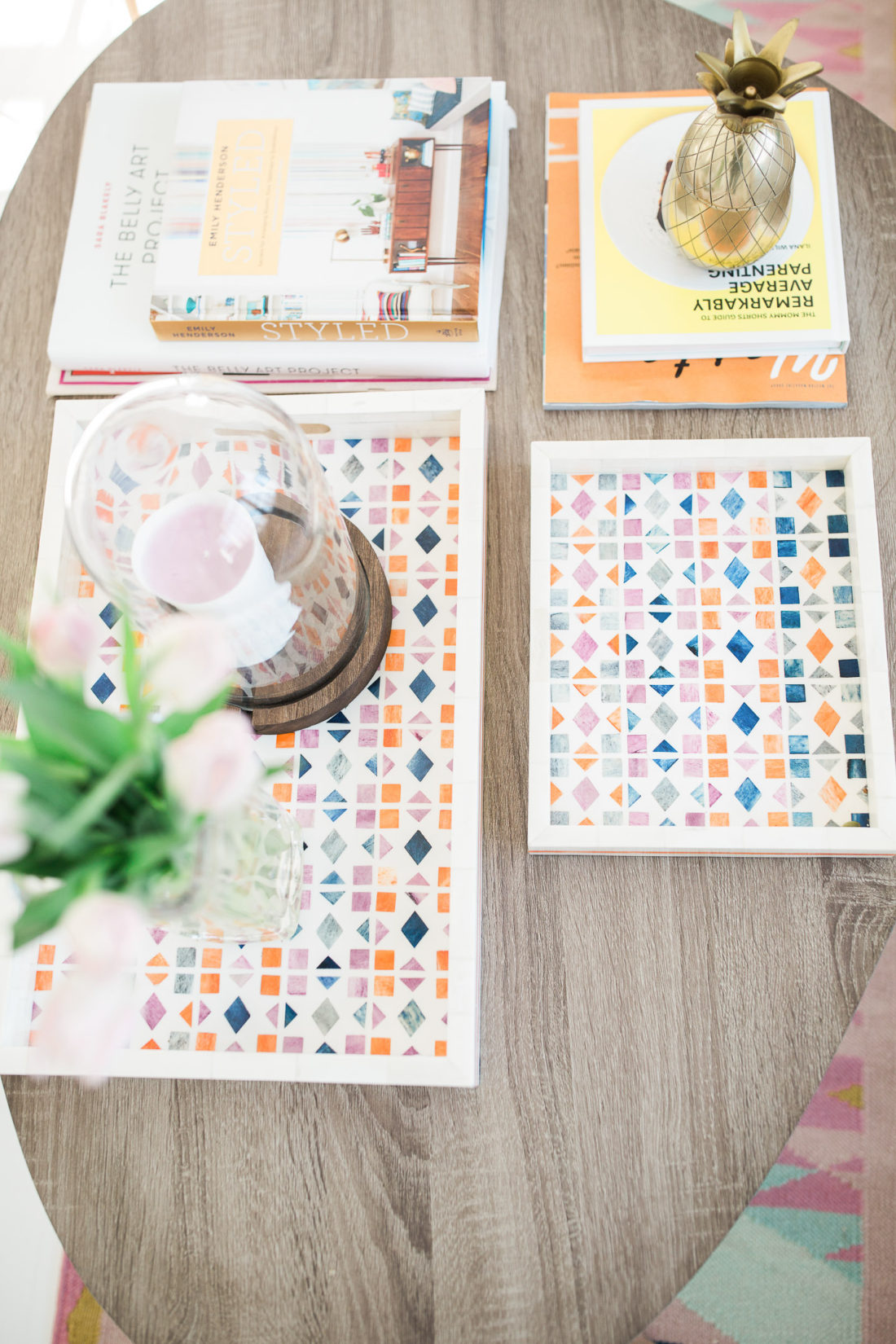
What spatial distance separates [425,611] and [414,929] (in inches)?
10.5

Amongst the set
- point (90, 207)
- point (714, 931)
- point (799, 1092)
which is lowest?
point (799, 1092)

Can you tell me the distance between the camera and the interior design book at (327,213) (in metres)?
0.83

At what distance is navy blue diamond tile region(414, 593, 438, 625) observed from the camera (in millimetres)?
794

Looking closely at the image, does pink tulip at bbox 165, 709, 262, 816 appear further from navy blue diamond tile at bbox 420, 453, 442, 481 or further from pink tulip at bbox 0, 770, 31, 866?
navy blue diamond tile at bbox 420, 453, 442, 481

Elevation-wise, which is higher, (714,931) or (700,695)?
(700,695)

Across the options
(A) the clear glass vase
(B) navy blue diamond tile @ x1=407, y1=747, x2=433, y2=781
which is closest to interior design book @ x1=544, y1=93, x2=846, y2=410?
(B) navy blue diamond tile @ x1=407, y1=747, x2=433, y2=781

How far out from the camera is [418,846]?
738 mm

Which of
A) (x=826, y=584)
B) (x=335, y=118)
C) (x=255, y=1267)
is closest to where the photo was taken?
(x=255, y=1267)

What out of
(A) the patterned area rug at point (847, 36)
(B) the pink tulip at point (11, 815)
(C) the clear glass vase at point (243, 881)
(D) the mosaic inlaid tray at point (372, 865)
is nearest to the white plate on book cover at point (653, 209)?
(D) the mosaic inlaid tray at point (372, 865)

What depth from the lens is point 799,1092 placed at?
691 millimetres

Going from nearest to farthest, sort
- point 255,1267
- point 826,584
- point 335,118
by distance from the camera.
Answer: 1. point 255,1267
2. point 826,584
3. point 335,118

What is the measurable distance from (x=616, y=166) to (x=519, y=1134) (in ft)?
2.83

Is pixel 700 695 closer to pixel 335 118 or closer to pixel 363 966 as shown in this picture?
pixel 363 966

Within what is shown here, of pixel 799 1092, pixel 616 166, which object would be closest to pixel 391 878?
pixel 799 1092
